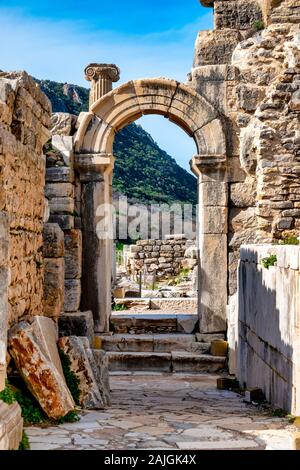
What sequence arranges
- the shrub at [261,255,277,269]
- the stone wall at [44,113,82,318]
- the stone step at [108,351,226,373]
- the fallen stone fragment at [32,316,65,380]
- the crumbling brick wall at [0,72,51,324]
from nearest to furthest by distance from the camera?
the crumbling brick wall at [0,72,51,324] < the fallen stone fragment at [32,316,65,380] < the shrub at [261,255,277,269] < the stone step at [108,351,226,373] < the stone wall at [44,113,82,318]

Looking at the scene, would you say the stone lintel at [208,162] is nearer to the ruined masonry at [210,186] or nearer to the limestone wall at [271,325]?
the ruined masonry at [210,186]

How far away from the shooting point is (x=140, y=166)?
53.1 m

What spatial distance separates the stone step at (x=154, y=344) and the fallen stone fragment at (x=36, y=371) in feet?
17.5

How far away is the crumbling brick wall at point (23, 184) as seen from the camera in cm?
538

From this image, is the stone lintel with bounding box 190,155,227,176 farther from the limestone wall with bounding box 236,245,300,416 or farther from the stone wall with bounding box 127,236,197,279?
the stone wall with bounding box 127,236,197,279

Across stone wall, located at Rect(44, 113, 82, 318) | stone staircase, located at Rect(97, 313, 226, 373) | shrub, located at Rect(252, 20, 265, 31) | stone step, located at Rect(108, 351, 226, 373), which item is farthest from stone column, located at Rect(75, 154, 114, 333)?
shrub, located at Rect(252, 20, 265, 31)

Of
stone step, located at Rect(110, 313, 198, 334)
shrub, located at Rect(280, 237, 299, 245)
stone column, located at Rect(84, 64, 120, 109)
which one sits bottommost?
stone step, located at Rect(110, 313, 198, 334)

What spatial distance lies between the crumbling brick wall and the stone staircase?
389cm

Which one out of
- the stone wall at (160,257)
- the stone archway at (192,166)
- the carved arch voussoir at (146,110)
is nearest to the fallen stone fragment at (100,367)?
the stone archway at (192,166)

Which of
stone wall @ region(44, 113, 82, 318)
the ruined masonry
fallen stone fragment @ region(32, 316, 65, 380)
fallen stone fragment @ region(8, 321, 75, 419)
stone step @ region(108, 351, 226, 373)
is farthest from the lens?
stone wall @ region(44, 113, 82, 318)

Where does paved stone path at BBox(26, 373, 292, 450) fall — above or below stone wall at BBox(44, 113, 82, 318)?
below

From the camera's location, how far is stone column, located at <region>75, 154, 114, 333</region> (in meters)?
11.2

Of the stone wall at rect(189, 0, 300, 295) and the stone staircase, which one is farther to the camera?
the stone staircase

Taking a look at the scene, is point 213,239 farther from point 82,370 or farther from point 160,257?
point 160,257
